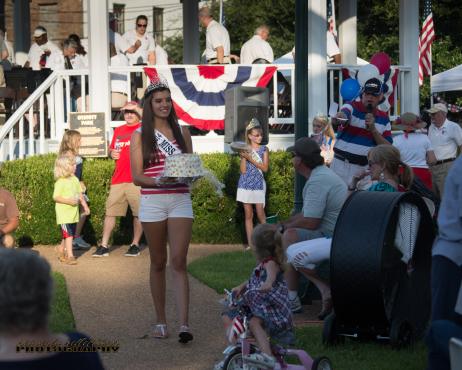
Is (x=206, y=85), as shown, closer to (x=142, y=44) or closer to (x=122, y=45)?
(x=142, y=44)

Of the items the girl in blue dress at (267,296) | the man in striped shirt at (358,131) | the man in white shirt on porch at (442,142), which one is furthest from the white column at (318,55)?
the girl in blue dress at (267,296)

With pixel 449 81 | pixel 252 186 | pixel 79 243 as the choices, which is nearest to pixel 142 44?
pixel 79 243

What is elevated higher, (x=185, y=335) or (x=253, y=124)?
(x=253, y=124)

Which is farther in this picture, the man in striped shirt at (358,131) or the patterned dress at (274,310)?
the man in striped shirt at (358,131)

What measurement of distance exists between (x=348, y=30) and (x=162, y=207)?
35.7 ft

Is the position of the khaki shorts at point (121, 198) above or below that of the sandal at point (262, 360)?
above

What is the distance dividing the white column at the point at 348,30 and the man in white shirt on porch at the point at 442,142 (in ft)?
12.4

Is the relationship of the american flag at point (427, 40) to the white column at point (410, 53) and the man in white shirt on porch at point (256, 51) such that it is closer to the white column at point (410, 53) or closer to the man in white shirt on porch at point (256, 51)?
the white column at point (410, 53)

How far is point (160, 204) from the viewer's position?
482 centimetres

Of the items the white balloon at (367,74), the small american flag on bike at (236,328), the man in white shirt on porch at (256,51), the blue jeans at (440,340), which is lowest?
the small american flag on bike at (236,328)

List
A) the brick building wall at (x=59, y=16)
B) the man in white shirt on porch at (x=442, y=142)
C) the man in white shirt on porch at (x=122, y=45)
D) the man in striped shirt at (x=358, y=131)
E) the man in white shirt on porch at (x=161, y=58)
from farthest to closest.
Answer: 1. the brick building wall at (x=59, y=16)
2. the man in white shirt on porch at (x=161, y=58)
3. the man in white shirt on porch at (x=122, y=45)
4. the man in white shirt on porch at (x=442, y=142)
5. the man in striped shirt at (x=358, y=131)

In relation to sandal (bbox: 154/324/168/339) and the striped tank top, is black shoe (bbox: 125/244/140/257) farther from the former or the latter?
the striped tank top

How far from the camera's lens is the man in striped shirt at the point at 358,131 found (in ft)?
21.6

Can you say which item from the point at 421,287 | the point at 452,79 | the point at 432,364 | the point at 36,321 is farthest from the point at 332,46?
the point at 36,321
